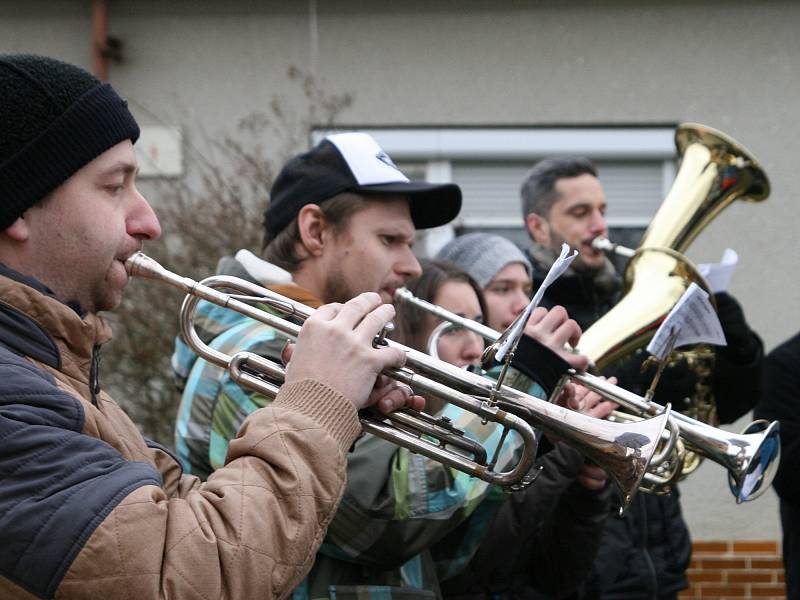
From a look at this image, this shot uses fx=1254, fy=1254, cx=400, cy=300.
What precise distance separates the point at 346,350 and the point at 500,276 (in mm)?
2395

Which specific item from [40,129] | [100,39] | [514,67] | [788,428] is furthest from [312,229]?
[100,39]

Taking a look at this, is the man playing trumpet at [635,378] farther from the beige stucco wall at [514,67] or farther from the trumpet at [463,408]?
the beige stucco wall at [514,67]

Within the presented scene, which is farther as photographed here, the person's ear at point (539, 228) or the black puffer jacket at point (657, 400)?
the person's ear at point (539, 228)

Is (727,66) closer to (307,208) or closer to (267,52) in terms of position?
(267,52)

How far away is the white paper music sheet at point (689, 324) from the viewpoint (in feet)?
9.94

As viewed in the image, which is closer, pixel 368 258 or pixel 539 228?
pixel 368 258

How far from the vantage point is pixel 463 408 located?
8.32 feet

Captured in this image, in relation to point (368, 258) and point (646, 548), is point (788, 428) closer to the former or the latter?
point (646, 548)

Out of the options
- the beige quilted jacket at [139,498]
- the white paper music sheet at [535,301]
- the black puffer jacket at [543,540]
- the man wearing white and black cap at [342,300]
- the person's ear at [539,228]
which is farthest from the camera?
the person's ear at [539,228]

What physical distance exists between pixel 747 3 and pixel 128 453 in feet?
20.0

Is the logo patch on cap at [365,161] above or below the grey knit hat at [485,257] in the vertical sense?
above

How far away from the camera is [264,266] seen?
3166 millimetres

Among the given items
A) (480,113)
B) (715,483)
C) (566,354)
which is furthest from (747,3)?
(566,354)

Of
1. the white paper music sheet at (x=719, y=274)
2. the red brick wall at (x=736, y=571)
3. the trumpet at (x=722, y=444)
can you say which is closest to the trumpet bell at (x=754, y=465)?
the trumpet at (x=722, y=444)
